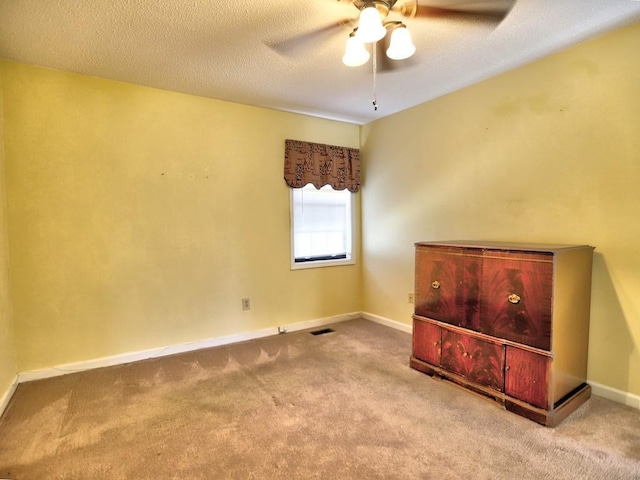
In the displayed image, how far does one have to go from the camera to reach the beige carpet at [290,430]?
1.60 m

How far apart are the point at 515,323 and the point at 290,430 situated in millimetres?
1478

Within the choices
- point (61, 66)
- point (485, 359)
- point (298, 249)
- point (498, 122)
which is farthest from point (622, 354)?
point (61, 66)

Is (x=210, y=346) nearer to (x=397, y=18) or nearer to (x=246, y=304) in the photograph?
(x=246, y=304)

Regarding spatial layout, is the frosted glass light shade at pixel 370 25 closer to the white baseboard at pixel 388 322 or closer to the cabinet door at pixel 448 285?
the cabinet door at pixel 448 285

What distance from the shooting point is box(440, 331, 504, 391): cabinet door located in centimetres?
216

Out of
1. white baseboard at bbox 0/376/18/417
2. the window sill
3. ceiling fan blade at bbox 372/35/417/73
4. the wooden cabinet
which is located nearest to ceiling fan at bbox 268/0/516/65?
ceiling fan blade at bbox 372/35/417/73

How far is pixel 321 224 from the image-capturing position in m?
3.87

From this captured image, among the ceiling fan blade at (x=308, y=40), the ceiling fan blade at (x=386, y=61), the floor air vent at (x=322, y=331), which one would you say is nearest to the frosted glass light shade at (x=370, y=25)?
the ceiling fan blade at (x=308, y=40)

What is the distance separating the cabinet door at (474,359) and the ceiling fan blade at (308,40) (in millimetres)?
2128

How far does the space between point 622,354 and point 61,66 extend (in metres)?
4.30

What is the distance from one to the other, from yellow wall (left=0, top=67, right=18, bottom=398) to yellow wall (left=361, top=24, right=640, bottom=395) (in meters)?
3.28

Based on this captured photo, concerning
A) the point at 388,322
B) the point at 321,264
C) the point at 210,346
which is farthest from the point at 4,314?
the point at 388,322

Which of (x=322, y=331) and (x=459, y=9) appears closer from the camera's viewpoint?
(x=459, y=9)

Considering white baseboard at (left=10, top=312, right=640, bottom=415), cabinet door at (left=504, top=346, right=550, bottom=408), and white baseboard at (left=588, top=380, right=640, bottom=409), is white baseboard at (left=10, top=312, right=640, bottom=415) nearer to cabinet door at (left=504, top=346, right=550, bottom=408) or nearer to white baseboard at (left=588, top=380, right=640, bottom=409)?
white baseboard at (left=588, top=380, right=640, bottom=409)
